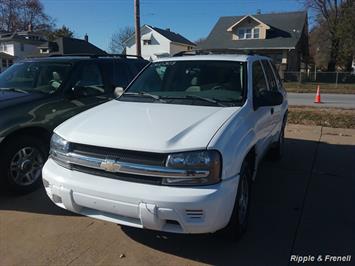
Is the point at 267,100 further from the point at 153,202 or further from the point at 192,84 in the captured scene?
the point at 153,202

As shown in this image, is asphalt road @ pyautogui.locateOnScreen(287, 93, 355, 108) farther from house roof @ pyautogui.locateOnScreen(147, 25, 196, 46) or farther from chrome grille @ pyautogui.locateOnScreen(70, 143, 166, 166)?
house roof @ pyautogui.locateOnScreen(147, 25, 196, 46)

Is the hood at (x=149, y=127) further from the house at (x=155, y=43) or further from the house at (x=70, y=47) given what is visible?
the house at (x=155, y=43)

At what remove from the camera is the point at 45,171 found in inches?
149

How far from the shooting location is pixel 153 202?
10.2ft

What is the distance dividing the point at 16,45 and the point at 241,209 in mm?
65744

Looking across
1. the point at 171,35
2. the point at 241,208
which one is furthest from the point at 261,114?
the point at 171,35

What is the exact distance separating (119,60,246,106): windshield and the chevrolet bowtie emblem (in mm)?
1319

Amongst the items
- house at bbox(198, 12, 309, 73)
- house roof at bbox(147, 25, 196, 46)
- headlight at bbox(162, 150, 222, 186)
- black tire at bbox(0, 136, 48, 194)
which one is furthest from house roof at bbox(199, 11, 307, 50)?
headlight at bbox(162, 150, 222, 186)

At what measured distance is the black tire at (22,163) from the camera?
188 inches

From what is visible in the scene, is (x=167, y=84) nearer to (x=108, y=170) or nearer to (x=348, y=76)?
(x=108, y=170)

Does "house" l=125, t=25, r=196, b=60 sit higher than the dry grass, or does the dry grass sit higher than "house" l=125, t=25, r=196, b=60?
"house" l=125, t=25, r=196, b=60

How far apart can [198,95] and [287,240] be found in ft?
6.09

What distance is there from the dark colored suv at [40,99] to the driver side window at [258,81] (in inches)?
98.8

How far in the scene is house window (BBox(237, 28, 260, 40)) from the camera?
42.9m
